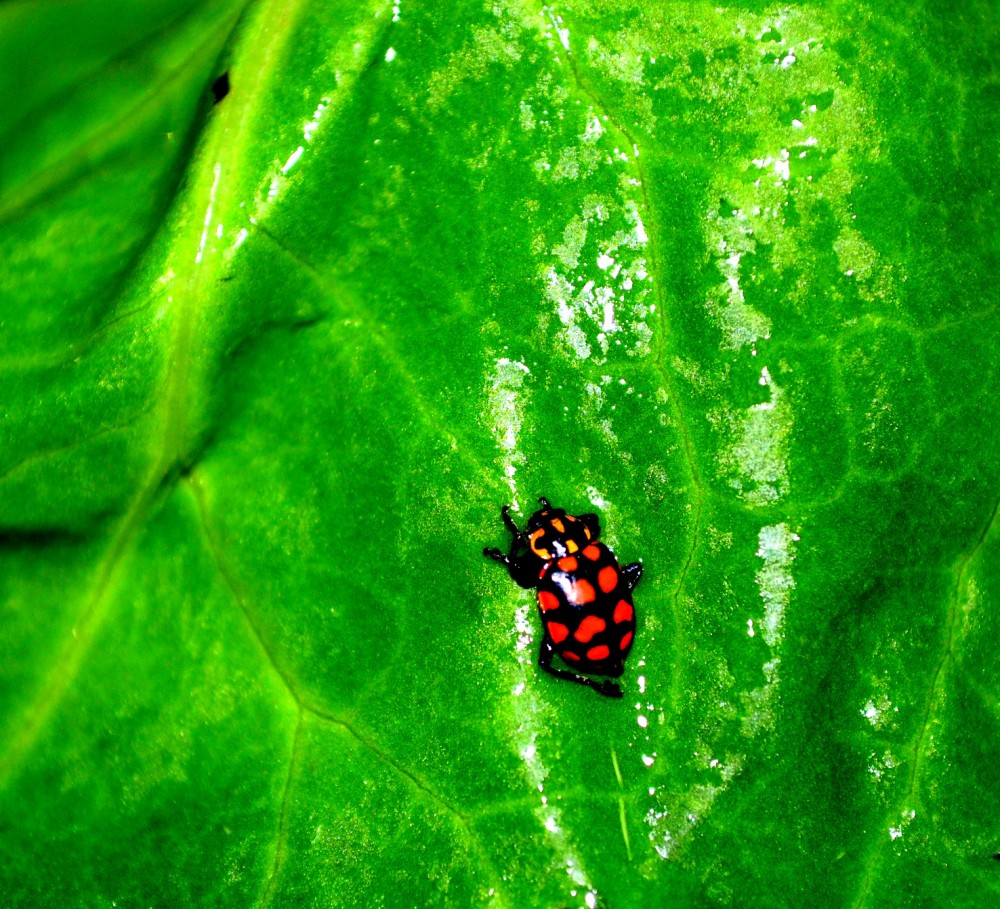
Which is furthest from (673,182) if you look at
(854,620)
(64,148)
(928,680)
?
(64,148)

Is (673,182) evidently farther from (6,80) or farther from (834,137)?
(6,80)

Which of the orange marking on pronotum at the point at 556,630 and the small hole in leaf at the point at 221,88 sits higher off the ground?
the small hole in leaf at the point at 221,88

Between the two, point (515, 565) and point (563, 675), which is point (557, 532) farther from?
point (563, 675)

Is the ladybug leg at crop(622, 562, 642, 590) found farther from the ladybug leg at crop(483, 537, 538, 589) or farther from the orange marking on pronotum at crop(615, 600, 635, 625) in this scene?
the ladybug leg at crop(483, 537, 538, 589)

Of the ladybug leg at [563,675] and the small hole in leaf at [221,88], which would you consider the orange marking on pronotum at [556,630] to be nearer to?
the ladybug leg at [563,675]

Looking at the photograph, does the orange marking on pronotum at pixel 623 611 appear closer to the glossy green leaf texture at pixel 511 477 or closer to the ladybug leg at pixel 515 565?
the glossy green leaf texture at pixel 511 477

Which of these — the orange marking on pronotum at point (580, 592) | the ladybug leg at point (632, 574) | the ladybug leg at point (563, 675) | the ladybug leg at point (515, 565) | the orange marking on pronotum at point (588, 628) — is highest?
the ladybug leg at point (515, 565)

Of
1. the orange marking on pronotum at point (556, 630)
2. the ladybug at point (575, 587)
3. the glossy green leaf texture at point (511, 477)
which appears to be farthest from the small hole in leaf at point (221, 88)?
the orange marking on pronotum at point (556, 630)

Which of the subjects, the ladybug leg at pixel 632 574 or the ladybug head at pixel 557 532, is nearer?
the ladybug head at pixel 557 532
